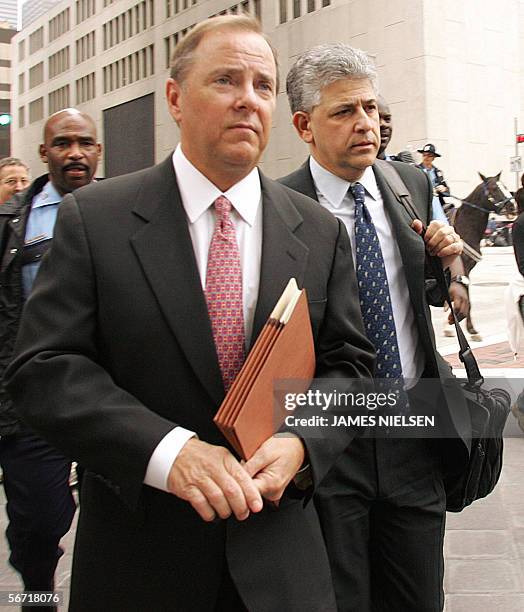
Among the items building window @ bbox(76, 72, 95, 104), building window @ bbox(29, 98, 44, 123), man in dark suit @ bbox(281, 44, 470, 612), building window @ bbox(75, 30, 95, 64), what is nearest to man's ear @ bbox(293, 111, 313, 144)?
man in dark suit @ bbox(281, 44, 470, 612)

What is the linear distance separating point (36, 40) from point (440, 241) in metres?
11.4

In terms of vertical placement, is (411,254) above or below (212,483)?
above

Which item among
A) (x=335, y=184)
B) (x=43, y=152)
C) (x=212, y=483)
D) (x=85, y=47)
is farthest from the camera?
(x=85, y=47)

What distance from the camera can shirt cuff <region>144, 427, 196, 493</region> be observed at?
126cm

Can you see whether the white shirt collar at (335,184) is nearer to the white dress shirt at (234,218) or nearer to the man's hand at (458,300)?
the man's hand at (458,300)

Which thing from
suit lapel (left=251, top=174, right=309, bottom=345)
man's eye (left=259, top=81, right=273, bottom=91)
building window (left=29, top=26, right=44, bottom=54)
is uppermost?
building window (left=29, top=26, right=44, bottom=54)

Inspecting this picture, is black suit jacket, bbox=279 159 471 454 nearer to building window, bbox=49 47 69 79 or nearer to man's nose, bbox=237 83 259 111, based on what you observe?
man's nose, bbox=237 83 259 111

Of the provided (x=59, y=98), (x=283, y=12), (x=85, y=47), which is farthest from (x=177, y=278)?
(x=59, y=98)

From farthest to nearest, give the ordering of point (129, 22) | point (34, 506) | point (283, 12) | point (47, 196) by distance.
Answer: point (283, 12) → point (129, 22) → point (47, 196) → point (34, 506)

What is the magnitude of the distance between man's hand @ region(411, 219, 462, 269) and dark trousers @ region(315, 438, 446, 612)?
50cm

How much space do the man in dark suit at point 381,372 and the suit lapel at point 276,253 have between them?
1.71 feet

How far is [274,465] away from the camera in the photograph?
1.30 metres

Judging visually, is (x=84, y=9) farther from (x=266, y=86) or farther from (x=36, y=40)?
(x=266, y=86)

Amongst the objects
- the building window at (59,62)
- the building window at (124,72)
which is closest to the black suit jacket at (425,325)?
the building window at (124,72)
